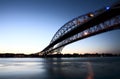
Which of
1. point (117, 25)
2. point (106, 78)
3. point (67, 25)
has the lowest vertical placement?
point (106, 78)

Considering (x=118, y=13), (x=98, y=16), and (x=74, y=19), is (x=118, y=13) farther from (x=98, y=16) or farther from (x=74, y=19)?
(x=74, y=19)

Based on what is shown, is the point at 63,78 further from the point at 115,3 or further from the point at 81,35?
the point at 81,35

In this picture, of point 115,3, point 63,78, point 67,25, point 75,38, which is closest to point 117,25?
point 115,3

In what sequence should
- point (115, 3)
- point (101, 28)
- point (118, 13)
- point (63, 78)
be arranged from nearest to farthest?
point (63, 78) → point (115, 3) → point (118, 13) → point (101, 28)

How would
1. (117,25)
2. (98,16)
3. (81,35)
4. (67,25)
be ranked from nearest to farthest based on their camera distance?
1. (98,16)
2. (117,25)
3. (81,35)
4. (67,25)

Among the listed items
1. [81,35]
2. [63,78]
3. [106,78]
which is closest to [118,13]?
[106,78]

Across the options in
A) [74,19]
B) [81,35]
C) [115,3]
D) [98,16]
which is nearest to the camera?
[115,3]

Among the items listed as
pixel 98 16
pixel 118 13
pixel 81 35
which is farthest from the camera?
pixel 81 35

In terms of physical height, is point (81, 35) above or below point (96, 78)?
above

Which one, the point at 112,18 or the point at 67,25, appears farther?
the point at 67,25

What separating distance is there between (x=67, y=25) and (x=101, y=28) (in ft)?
72.9

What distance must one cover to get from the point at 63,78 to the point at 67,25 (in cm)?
4054

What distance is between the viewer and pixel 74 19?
168 ft

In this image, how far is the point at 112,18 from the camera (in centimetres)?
2662
